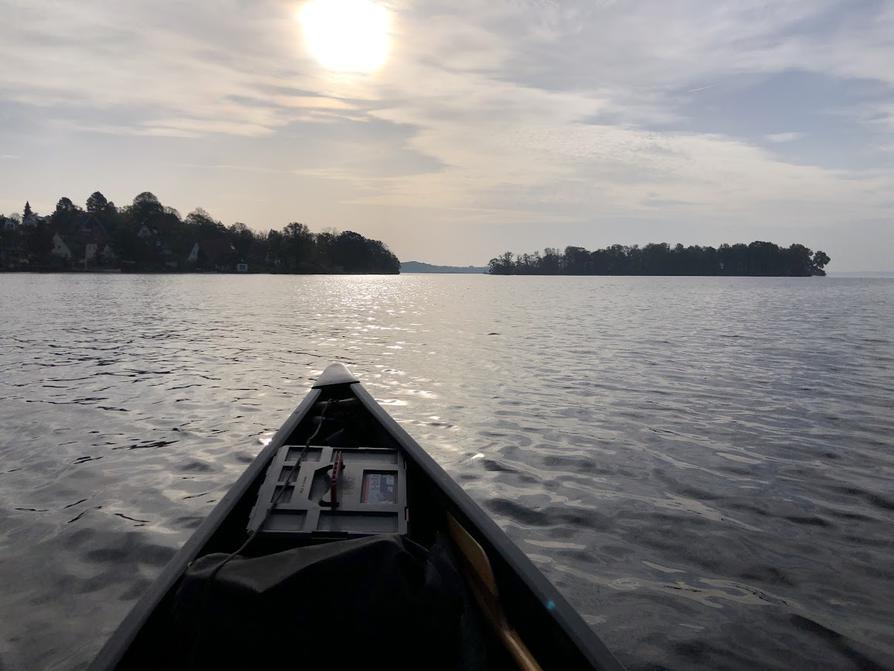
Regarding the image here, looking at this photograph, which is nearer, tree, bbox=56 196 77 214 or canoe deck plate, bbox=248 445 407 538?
canoe deck plate, bbox=248 445 407 538

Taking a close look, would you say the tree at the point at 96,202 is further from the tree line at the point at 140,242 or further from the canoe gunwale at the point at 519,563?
the canoe gunwale at the point at 519,563

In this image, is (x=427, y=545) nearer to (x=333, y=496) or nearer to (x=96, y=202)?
(x=333, y=496)

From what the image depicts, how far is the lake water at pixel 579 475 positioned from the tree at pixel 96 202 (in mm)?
150915

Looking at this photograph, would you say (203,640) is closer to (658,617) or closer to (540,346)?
(658,617)

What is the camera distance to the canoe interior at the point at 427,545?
284 cm

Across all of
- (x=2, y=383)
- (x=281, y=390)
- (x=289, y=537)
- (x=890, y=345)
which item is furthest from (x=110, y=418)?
(x=890, y=345)

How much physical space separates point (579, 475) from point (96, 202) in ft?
560

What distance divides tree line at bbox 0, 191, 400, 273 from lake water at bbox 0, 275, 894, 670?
125856 mm

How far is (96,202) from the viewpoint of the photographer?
146875 millimetres

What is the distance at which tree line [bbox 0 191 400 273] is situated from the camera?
395ft

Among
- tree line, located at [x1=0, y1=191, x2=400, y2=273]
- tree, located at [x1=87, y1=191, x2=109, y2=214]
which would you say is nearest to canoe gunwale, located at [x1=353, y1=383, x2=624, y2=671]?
tree line, located at [x1=0, y1=191, x2=400, y2=273]

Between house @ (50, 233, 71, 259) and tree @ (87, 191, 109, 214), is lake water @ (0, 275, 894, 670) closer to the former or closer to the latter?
house @ (50, 233, 71, 259)

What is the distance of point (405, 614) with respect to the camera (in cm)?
270

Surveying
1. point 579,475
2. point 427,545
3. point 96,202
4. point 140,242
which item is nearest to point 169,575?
point 427,545
